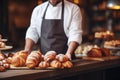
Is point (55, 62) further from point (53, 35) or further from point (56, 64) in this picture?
point (53, 35)

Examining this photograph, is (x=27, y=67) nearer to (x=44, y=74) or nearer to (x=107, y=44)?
(x=44, y=74)

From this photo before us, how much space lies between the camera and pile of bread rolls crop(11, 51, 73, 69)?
3.03 m

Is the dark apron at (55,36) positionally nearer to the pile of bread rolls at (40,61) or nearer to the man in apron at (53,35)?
the man in apron at (53,35)

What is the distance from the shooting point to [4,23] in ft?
20.7

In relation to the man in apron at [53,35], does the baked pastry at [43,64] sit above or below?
below

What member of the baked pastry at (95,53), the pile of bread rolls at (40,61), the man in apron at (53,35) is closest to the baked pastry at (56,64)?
the pile of bread rolls at (40,61)

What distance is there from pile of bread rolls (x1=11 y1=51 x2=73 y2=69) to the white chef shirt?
1.86 ft

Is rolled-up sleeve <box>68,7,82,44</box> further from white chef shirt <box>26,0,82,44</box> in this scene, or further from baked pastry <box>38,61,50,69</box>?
baked pastry <box>38,61,50,69</box>

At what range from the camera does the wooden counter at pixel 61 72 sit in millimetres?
2760

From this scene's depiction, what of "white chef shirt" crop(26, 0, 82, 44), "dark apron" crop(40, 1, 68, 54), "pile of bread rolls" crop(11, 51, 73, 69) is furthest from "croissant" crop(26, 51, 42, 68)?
"dark apron" crop(40, 1, 68, 54)

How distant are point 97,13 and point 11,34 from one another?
3921 millimetres

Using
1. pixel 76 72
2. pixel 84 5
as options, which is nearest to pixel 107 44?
pixel 76 72

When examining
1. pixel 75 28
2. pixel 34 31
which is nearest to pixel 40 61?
pixel 75 28

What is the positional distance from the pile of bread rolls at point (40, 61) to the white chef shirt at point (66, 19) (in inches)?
22.4
